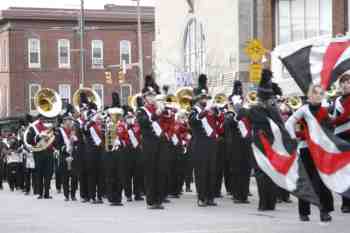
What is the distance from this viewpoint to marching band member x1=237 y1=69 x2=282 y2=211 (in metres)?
14.3

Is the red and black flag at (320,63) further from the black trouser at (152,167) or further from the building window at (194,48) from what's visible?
the building window at (194,48)

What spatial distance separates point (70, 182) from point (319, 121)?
10.4 meters

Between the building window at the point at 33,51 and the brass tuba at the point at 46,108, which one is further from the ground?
the building window at the point at 33,51

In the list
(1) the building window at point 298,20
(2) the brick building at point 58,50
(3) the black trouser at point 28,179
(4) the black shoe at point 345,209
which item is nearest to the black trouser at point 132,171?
(4) the black shoe at point 345,209

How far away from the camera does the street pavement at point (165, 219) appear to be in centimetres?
1233

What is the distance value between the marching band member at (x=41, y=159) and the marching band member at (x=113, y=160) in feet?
12.1

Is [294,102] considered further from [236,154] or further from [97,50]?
[97,50]

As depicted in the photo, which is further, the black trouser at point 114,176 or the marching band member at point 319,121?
the black trouser at point 114,176

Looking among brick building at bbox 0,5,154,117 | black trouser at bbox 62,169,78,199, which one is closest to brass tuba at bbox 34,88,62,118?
black trouser at bbox 62,169,78,199

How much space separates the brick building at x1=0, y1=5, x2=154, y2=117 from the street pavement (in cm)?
4983

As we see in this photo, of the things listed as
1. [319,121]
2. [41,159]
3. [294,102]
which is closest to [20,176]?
[41,159]

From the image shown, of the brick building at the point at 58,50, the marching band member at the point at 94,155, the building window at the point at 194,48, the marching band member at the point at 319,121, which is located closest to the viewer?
the marching band member at the point at 319,121

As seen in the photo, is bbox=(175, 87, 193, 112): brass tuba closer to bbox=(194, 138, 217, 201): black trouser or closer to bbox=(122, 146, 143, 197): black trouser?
bbox=(122, 146, 143, 197): black trouser

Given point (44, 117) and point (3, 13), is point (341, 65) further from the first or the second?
point (3, 13)
